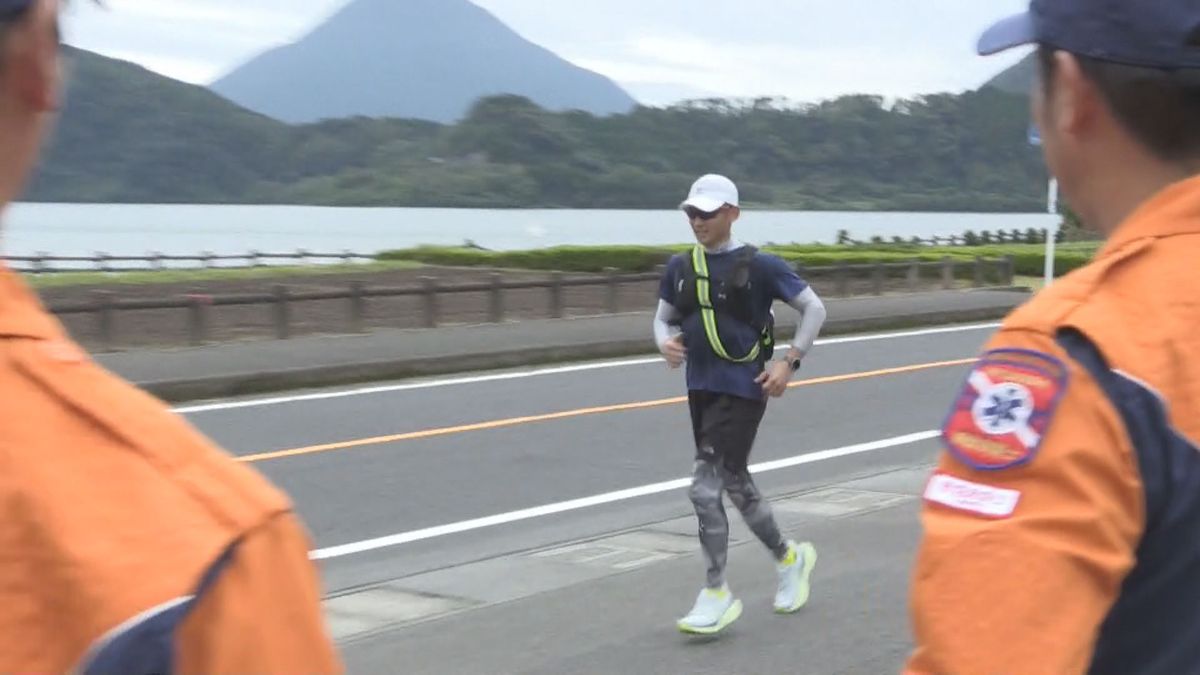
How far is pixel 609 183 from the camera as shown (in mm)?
54500

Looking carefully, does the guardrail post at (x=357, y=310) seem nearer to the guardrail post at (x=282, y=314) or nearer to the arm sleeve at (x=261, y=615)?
the guardrail post at (x=282, y=314)

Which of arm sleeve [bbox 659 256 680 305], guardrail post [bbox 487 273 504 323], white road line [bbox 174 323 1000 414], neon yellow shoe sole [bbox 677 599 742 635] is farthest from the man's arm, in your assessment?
guardrail post [bbox 487 273 504 323]

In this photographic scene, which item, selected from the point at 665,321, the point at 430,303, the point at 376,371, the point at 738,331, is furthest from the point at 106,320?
the point at 738,331

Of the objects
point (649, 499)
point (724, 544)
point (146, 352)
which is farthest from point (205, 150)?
point (724, 544)

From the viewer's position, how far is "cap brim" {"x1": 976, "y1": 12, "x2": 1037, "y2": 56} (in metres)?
1.52

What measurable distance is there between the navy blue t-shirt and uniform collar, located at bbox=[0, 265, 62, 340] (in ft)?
18.6

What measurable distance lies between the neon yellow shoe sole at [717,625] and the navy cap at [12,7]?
18.8 ft

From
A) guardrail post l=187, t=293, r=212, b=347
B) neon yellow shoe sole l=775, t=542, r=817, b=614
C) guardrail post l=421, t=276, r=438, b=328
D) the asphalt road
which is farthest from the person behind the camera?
guardrail post l=421, t=276, r=438, b=328

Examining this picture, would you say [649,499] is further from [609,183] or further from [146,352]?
[609,183]

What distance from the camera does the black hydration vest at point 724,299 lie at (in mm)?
6688

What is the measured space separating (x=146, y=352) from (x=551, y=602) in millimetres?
10730

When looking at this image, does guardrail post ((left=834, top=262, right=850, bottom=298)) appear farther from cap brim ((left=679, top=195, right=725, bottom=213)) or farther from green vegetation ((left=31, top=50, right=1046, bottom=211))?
cap brim ((left=679, top=195, right=725, bottom=213))

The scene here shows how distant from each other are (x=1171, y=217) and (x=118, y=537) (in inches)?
39.7

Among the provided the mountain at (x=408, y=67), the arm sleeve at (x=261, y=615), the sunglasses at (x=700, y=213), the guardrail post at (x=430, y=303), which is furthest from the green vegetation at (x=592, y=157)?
the arm sleeve at (x=261, y=615)
